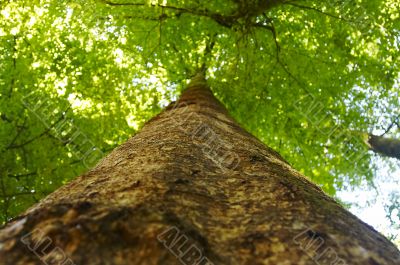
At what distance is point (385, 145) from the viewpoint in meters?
9.24

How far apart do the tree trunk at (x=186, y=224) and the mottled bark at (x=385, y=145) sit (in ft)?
27.4

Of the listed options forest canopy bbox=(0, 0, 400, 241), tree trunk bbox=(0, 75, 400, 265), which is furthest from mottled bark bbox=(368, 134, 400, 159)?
tree trunk bbox=(0, 75, 400, 265)

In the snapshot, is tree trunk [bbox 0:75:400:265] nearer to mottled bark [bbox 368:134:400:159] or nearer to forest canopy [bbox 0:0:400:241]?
forest canopy [bbox 0:0:400:241]

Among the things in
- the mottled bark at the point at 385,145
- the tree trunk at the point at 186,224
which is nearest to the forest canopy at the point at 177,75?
the mottled bark at the point at 385,145

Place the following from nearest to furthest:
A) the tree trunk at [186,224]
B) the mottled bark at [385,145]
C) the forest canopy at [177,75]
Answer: the tree trunk at [186,224], the forest canopy at [177,75], the mottled bark at [385,145]

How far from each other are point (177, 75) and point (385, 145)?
516 cm

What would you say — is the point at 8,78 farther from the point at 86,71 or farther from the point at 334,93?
the point at 334,93

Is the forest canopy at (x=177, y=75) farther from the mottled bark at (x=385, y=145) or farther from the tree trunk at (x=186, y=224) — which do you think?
the tree trunk at (x=186, y=224)

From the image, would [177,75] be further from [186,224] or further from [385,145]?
[186,224]

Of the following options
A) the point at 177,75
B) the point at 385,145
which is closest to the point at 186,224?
the point at 177,75

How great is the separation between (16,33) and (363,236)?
7.61 m

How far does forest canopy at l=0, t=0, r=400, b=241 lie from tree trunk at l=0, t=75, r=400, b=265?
17.9ft

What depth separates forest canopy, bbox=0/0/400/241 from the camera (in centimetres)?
691

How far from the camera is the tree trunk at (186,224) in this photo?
0.99m
